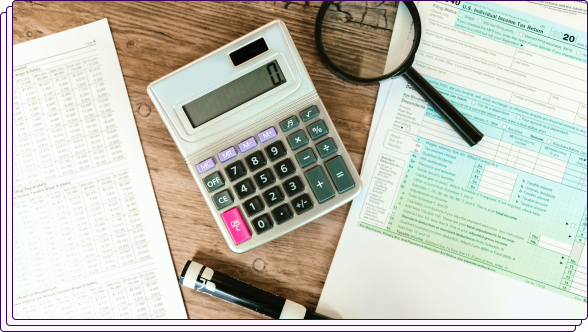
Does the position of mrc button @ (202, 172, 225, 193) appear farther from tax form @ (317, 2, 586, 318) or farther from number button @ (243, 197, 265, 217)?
tax form @ (317, 2, 586, 318)

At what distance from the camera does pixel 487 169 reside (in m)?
0.76

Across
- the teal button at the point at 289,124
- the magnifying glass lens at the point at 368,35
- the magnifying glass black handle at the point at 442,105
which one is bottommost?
the teal button at the point at 289,124

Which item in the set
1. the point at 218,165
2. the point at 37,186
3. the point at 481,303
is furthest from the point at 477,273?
the point at 37,186

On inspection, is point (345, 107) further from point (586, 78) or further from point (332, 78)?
point (586, 78)

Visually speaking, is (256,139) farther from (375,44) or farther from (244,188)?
(375,44)

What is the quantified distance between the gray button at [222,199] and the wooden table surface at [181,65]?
9 centimetres

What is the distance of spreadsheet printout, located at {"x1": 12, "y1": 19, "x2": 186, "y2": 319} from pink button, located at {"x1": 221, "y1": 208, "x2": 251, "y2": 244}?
0.58ft

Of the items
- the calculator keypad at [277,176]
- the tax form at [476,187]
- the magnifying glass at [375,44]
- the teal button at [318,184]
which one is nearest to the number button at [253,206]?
the calculator keypad at [277,176]

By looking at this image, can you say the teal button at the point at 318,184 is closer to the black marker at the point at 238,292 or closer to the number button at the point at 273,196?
the number button at the point at 273,196

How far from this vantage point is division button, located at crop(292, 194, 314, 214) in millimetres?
667

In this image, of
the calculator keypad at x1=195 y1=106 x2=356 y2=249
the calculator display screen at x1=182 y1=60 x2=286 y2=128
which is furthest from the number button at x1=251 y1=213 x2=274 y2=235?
the calculator display screen at x1=182 y1=60 x2=286 y2=128

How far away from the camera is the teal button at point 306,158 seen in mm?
666

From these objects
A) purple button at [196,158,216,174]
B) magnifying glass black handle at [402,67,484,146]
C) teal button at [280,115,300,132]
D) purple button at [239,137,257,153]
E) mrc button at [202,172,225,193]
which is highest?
magnifying glass black handle at [402,67,484,146]

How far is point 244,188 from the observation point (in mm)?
667
